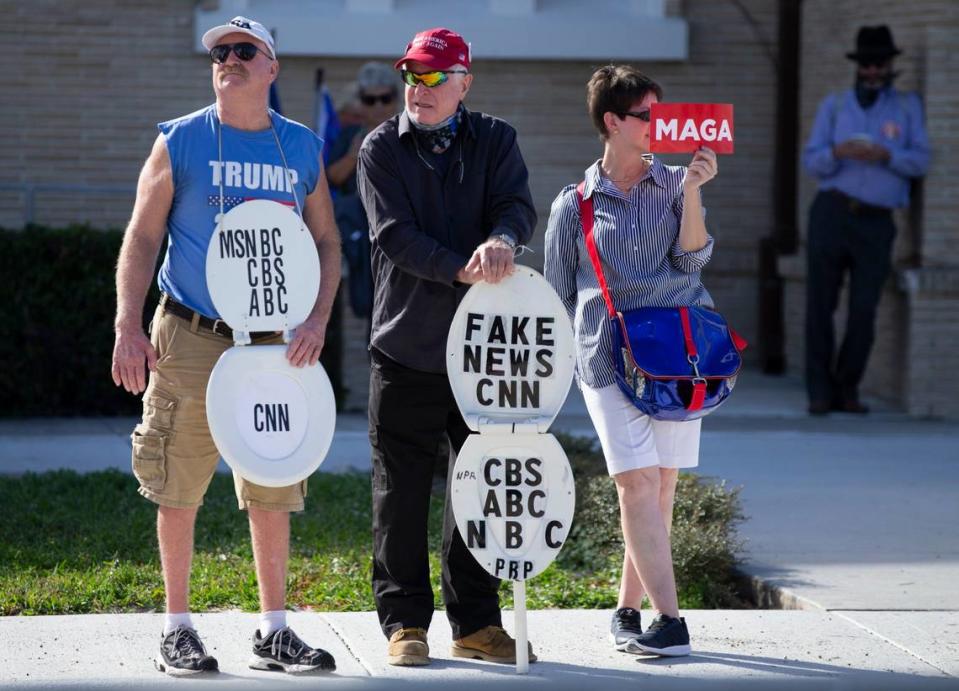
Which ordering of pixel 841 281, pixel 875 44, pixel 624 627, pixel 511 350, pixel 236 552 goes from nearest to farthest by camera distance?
pixel 511 350 → pixel 624 627 → pixel 236 552 → pixel 875 44 → pixel 841 281

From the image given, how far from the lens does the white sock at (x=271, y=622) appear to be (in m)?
5.00

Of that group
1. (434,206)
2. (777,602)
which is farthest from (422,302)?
(777,602)

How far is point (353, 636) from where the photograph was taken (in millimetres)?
5465

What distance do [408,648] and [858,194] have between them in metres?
6.24

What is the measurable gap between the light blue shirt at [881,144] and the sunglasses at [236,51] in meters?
6.33

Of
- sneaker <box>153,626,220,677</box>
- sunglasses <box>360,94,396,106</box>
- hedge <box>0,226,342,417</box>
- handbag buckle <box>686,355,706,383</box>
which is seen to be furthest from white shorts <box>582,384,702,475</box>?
hedge <box>0,226,342,417</box>

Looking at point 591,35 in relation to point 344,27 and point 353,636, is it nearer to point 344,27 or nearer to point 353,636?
point 344,27

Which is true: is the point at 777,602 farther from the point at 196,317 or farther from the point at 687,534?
the point at 196,317

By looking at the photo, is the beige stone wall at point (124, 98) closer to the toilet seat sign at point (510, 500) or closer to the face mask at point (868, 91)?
the face mask at point (868, 91)

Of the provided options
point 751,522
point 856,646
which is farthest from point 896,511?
point 856,646

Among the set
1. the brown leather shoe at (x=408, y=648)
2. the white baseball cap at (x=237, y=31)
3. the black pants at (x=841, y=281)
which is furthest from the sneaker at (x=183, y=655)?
the black pants at (x=841, y=281)

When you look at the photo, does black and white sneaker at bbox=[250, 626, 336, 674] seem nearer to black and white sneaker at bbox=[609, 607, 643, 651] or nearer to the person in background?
black and white sneaker at bbox=[609, 607, 643, 651]

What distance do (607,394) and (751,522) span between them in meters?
2.50

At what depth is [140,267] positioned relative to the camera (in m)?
4.82
